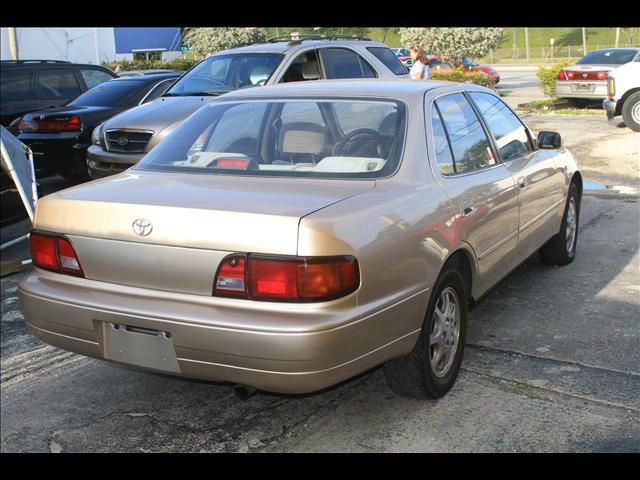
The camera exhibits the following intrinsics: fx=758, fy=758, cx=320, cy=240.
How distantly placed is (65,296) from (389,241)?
1.45 m

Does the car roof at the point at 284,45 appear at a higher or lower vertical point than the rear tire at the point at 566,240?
higher

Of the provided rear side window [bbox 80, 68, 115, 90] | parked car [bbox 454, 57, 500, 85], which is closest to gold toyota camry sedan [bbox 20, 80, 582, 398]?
rear side window [bbox 80, 68, 115, 90]

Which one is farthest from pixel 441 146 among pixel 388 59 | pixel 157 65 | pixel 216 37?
pixel 216 37

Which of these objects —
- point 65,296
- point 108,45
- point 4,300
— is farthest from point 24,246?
point 108,45

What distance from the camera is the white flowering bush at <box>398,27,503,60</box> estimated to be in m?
34.1

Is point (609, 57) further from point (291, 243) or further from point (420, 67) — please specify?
point (291, 243)

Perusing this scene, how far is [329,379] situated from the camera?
3020 mm

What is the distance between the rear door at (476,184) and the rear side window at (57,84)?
791 cm

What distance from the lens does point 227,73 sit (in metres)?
8.79

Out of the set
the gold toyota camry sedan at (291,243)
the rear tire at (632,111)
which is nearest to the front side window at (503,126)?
the gold toyota camry sedan at (291,243)

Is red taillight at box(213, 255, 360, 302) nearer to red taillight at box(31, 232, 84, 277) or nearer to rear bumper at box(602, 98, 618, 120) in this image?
red taillight at box(31, 232, 84, 277)

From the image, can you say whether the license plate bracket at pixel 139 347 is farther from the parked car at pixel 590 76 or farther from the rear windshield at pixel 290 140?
the parked car at pixel 590 76

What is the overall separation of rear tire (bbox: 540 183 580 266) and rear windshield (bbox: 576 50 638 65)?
13.5 metres

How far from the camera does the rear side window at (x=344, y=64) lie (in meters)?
8.80
